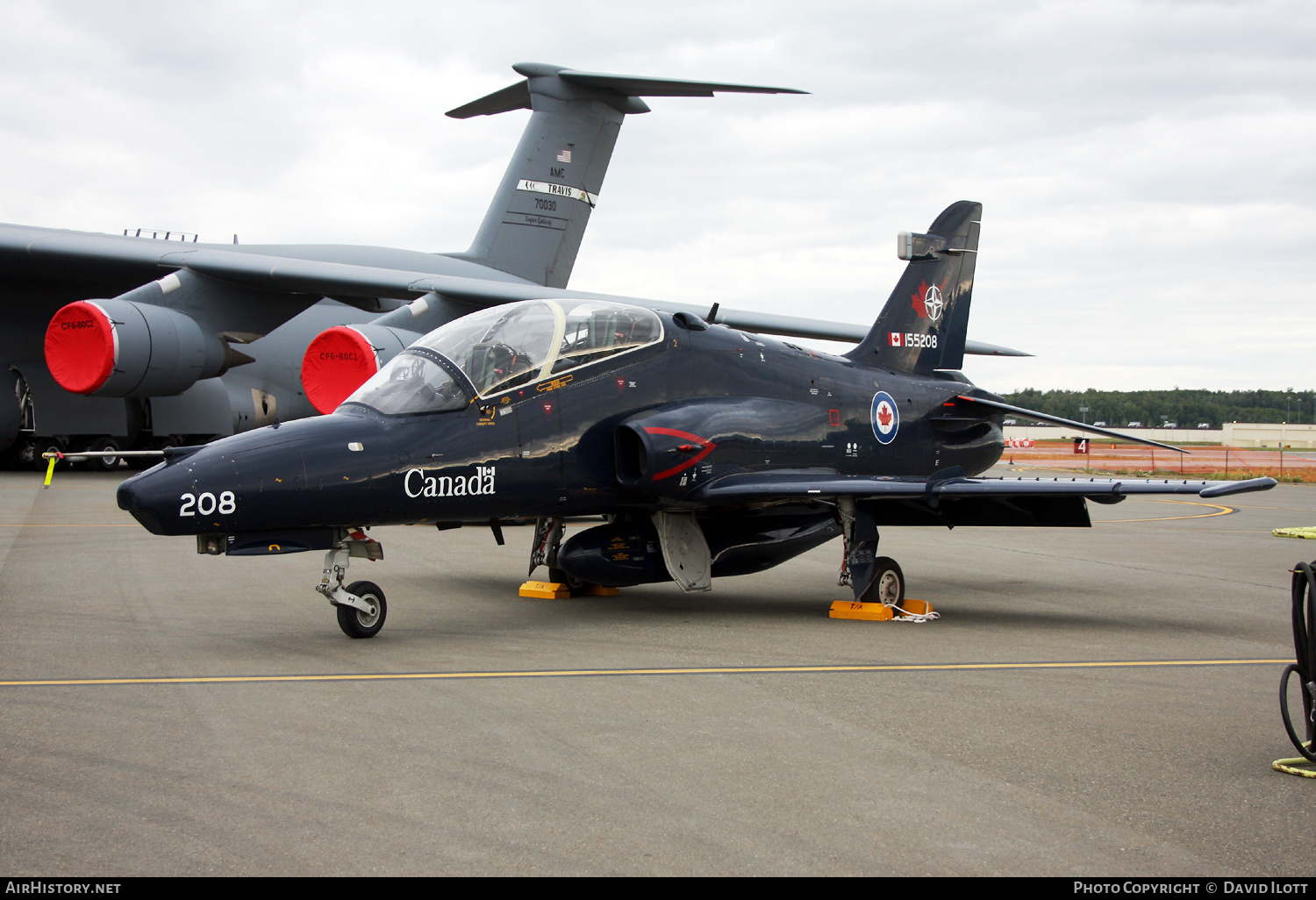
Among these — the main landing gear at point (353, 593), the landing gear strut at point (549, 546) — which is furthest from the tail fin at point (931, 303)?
the main landing gear at point (353, 593)

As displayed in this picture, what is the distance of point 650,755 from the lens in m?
4.36

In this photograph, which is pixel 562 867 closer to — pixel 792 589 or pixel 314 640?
pixel 314 640

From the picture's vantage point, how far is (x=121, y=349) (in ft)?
53.2

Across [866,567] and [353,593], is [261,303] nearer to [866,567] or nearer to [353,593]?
[353,593]

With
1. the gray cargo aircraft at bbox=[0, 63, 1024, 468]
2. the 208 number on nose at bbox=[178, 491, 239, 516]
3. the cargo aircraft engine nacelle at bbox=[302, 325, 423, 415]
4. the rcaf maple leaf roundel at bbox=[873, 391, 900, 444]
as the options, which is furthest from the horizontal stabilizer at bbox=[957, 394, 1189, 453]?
the cargo aircraft engine nacelle at bbox=[302, 325, 423, 415]

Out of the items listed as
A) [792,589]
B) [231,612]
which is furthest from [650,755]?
[792,589]

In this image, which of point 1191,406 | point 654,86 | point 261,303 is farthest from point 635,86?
point 1191,406

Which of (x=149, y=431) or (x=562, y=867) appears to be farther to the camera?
(x=149, y=431)

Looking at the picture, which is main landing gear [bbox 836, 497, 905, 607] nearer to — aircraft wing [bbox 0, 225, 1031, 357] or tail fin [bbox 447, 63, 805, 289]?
aircraft wing [bbox 0, 225, 1031, 357]

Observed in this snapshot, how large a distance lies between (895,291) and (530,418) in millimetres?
5077

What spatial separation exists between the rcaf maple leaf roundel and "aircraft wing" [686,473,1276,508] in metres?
1.39

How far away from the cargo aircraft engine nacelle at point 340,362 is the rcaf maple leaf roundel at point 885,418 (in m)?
8.13

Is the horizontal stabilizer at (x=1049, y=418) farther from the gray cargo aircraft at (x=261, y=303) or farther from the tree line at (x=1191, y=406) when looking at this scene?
the tree line at (x=1191, y=406)

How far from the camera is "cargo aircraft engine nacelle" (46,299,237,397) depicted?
53.1 ft
